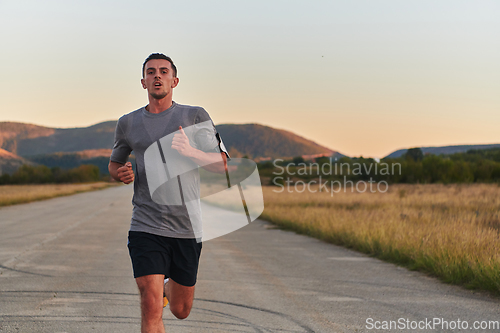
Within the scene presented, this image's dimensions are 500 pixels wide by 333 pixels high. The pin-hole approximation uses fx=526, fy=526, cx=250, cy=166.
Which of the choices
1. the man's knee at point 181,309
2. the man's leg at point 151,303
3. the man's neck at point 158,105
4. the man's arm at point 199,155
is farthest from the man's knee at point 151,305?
the man's neck at point 158,105

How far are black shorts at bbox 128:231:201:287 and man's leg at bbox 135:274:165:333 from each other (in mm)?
53

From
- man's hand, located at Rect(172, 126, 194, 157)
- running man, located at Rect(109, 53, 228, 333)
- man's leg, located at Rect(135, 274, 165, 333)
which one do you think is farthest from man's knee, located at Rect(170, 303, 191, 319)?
man's hand, located at Rect(172, 126, 194, 157)

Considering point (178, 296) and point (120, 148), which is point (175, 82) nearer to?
point (120, 148)

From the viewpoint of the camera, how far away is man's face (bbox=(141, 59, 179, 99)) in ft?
13.5

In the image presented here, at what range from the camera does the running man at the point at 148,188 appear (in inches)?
155

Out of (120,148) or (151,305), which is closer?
(151,305)

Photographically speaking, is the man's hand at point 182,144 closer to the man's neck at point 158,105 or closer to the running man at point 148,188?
→ the running man at point 148,188

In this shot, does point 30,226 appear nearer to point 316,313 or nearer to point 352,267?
point 352,267

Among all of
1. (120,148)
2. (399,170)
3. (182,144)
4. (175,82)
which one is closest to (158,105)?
(175,82)

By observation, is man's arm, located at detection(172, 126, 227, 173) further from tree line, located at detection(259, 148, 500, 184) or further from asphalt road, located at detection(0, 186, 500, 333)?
tree line, located at detection(259, 148, 500, 184)

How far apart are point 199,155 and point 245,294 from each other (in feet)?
10.7

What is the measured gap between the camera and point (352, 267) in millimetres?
→ 8914

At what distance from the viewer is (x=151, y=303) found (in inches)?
150

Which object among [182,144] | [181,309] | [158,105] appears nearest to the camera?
[182,144]
